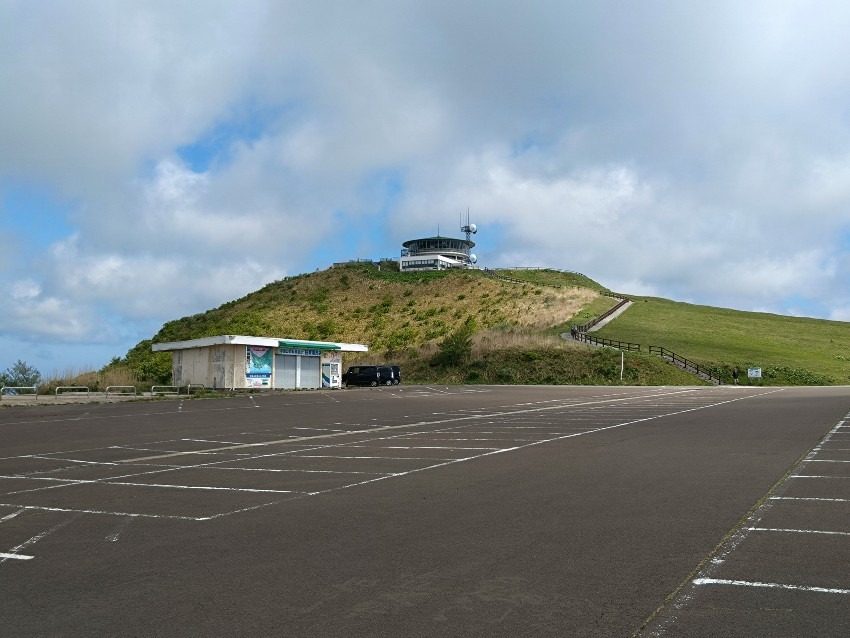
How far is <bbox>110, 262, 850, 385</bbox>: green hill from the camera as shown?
5716cm

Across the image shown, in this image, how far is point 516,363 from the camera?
6031 cm

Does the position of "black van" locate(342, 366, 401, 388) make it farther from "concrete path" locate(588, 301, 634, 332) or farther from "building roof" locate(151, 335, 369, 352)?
"concrete path" locate(588, 301, 634, 332)

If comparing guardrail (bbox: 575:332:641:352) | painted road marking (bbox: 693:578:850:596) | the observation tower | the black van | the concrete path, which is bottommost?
painted road marking (bbox: 693:578:850:596)

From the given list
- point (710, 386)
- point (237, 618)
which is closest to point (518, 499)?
point (237, 618)

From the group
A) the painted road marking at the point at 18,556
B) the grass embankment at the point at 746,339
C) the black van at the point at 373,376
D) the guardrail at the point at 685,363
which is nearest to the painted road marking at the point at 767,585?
the painted road marking at the point at 18,556

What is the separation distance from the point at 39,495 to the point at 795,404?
2645 centimetres

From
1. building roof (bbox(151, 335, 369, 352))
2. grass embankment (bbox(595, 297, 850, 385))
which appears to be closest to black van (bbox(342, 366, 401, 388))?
building roof (bbox(151, 335, 369, 352))

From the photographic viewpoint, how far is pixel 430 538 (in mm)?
7352

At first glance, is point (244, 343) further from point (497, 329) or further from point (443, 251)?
point (443, 251)

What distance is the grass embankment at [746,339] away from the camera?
54.4 metres

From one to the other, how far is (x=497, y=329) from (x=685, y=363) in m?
20.6

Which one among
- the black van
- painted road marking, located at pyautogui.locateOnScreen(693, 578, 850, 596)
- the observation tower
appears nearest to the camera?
painted road marking, located at pyautogui.locateOnScreen(693, 578, 850, 596)

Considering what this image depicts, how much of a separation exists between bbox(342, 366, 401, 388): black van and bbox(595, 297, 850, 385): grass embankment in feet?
71.4

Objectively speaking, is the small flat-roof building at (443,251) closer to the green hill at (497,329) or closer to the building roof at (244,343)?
the green hill at (497,329)
